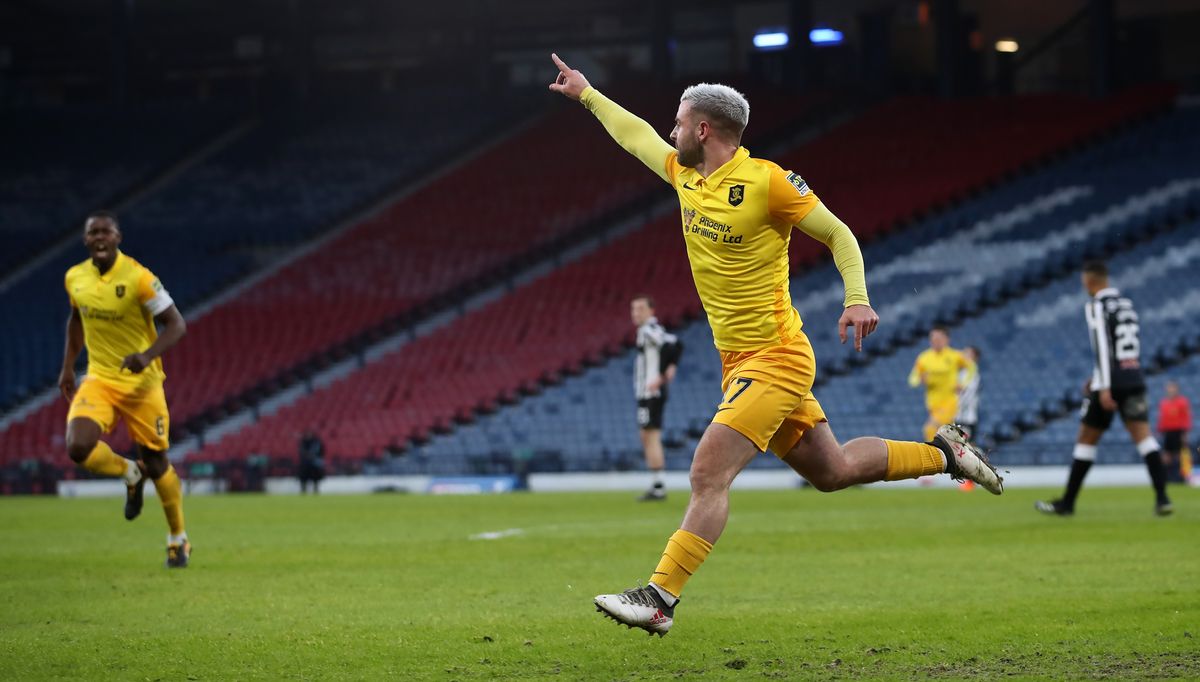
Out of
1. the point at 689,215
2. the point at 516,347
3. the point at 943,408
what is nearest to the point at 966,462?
the point at 689,215

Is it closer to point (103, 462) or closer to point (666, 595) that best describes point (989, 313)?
point (103, 462)

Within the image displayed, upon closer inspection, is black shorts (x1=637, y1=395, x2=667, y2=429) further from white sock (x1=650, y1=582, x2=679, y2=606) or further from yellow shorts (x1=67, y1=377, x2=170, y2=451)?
white sock (x1=650, y1=582, x2=679, y2=606)

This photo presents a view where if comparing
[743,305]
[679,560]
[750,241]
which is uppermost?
[750,241]

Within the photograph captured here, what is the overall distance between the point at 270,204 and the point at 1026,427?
76.4ft

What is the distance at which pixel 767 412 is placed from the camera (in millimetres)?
6672

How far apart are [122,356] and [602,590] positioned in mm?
4096

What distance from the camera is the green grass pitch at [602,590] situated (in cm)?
632

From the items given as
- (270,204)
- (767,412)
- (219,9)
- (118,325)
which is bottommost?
(767,412)

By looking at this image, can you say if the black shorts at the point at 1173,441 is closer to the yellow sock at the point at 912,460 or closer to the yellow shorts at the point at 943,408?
the yellow shorts at the point at 943,408

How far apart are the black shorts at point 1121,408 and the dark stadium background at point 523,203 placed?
34.8 feet

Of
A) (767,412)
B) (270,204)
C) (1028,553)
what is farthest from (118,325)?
(270,204)

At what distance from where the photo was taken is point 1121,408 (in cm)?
1338

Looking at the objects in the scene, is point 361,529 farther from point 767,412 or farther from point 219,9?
point 219,9

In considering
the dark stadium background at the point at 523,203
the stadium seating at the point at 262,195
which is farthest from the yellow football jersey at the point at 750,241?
the stadium seating at the point at 262,195
